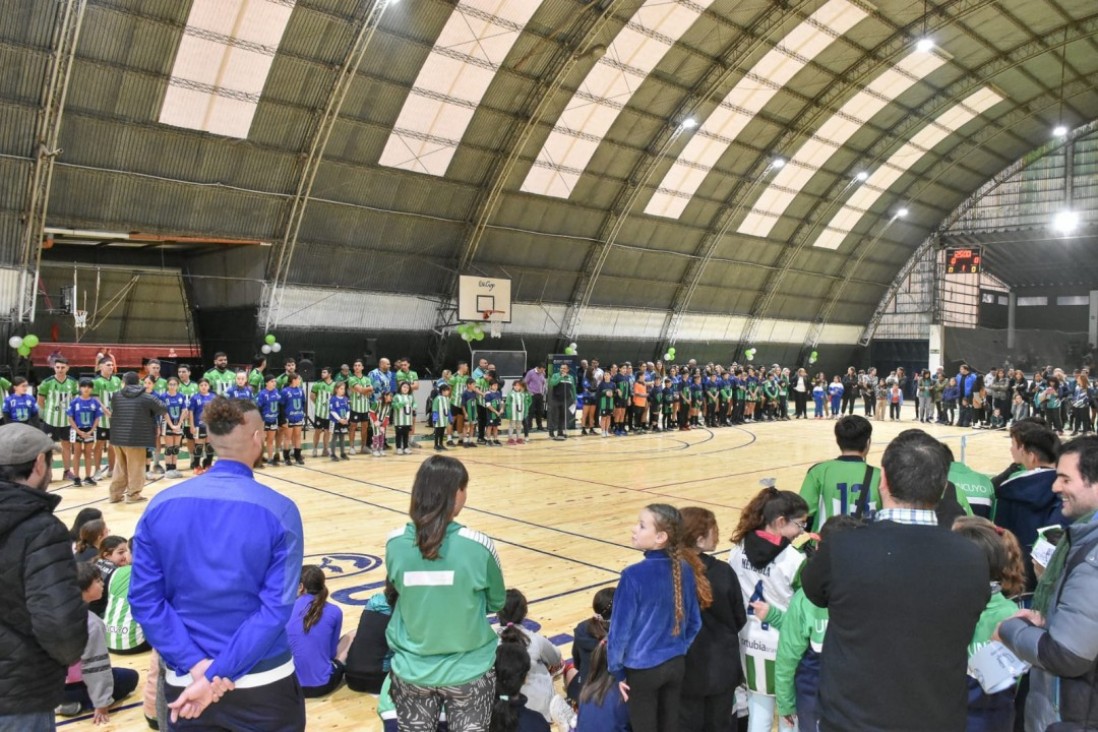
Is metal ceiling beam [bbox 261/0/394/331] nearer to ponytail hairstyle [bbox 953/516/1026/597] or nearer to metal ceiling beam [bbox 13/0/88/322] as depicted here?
metal ceiling beam [bbox 13/0/88/322]

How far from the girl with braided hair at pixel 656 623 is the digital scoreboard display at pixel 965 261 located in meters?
35.7

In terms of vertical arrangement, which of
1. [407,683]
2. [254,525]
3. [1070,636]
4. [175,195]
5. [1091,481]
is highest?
[175,195]

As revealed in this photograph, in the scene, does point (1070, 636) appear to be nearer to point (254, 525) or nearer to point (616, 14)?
point (254, 525)

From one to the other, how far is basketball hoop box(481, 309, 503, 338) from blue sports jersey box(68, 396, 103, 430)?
12602 millimetres

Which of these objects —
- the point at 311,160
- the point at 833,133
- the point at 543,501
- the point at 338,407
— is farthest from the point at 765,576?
the point at 833,133

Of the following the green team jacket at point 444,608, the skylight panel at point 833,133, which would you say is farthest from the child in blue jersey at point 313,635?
the skylight panel at point 833,133

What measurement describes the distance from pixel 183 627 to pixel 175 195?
59.4 ft

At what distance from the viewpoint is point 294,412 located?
47.3 ft

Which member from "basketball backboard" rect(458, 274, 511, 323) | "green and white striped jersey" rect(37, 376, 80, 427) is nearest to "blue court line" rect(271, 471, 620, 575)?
"green and white striped jersey" rect(37, 376, 80, 427)

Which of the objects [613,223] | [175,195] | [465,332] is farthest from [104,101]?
[613,223]

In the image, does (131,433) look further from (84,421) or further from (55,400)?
(55,400)

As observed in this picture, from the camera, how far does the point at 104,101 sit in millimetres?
16422

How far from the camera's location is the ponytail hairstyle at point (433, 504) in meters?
2.97

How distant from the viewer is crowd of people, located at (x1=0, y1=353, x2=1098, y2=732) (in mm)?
2359
